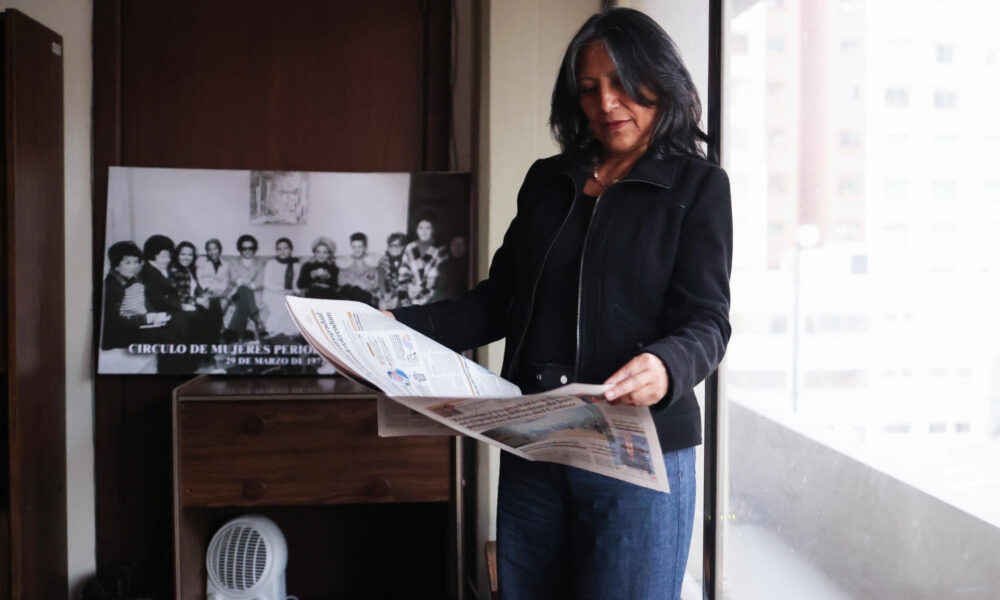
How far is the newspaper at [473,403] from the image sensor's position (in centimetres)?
84

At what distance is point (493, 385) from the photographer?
0.95 meters

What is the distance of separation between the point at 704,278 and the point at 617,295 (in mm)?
114

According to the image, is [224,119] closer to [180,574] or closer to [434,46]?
[434,46]

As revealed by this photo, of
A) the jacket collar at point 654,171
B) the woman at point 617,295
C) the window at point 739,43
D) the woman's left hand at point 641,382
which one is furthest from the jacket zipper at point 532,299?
the window at point 739,43

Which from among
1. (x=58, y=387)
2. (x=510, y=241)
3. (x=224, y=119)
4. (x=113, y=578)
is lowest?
(x=113, y=578)

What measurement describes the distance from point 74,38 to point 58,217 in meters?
0.54

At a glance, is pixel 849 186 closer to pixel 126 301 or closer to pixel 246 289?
pixel 246 289

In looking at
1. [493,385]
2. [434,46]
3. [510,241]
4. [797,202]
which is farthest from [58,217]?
[797,202]

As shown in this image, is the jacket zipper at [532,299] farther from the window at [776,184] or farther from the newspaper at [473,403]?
the window at [776,184]

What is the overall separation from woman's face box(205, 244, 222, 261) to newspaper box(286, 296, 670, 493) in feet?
4.82

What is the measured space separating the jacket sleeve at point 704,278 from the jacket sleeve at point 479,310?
0.28 meters

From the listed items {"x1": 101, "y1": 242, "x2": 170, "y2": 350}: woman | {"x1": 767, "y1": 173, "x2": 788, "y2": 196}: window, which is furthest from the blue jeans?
{"x1": 101, "y1": 242, "x2": 170, "y2": 350}: woman

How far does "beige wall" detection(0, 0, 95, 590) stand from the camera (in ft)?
7.52

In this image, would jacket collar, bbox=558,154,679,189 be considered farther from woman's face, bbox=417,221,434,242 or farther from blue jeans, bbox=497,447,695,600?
woman's face, bbox=417,221,434,242
